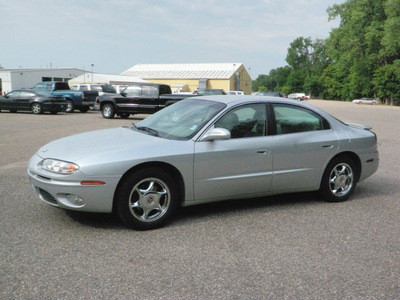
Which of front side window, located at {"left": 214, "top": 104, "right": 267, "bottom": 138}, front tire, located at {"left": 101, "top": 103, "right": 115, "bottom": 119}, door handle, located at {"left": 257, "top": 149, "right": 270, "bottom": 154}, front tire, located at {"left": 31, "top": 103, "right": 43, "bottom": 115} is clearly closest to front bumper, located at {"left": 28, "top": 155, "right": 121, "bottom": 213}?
front side window, located at {"left": 214, "top": 104, "right": 267, "bottom": 138}

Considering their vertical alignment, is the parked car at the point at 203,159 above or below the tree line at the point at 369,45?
below

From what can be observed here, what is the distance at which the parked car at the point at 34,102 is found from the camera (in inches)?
925

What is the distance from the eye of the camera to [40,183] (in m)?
4.30

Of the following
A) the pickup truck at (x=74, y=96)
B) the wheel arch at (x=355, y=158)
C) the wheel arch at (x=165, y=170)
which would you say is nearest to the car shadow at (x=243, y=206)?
the wheel arch at (x=165, y=170)

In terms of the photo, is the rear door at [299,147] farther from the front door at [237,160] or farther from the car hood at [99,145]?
the car hood at [99,145]

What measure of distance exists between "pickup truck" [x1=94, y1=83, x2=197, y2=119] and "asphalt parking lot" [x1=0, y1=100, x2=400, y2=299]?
1483 centimetres

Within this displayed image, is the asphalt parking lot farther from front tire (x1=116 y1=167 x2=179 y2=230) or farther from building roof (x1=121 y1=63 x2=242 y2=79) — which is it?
building roof (x1=121 y1=63 x2=242 y2=79)

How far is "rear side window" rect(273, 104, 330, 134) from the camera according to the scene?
5.24 metres

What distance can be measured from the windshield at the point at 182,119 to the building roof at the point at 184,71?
75.7m

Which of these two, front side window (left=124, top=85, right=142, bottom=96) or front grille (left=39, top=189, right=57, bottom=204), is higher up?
front side window (left=124, top=85, right=142, bottom=96)

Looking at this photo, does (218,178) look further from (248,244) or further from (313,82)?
(313,82)

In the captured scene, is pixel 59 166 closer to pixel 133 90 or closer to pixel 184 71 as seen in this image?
pixel 133 90

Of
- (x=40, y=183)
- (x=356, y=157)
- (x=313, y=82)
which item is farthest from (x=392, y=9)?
(x=313, y=82)

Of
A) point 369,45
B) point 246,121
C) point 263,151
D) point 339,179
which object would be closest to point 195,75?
point 369,45
